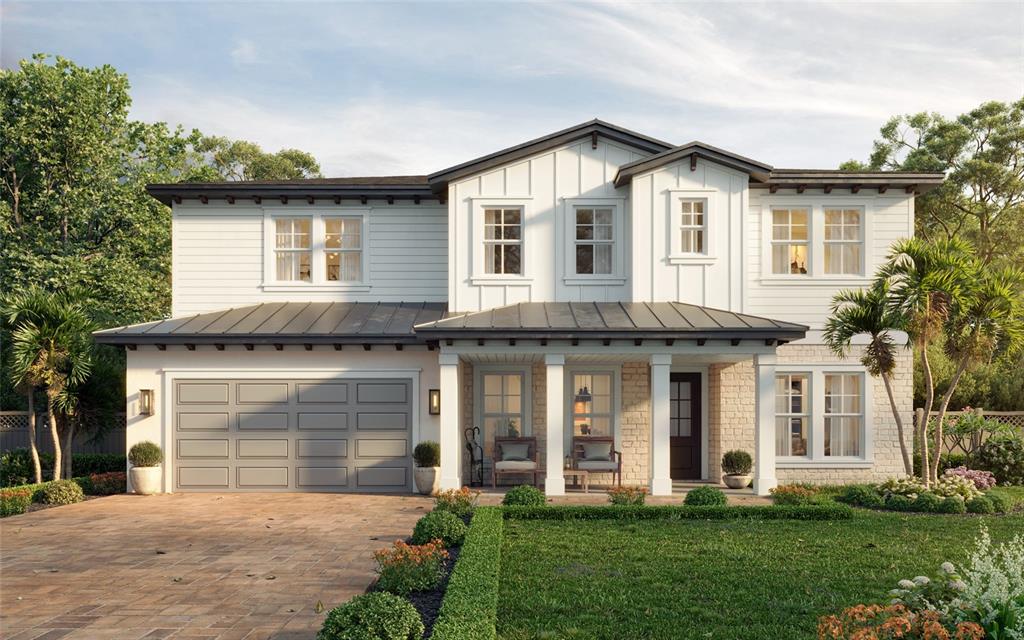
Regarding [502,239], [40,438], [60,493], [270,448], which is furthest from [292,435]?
[40,438]

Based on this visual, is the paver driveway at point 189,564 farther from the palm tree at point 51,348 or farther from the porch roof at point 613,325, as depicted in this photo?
the porch roof at point 613,325

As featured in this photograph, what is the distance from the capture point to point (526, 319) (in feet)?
50.3

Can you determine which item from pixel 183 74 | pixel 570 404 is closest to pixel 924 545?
pixel 570 404

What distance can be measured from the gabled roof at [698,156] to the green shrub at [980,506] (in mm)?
7089

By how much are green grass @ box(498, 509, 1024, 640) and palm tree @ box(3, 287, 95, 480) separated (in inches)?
386

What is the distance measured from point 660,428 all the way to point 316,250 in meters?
8.44

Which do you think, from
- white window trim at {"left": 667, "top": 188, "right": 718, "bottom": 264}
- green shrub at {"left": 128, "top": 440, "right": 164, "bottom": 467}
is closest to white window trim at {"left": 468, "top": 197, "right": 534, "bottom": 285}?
white window trim at {"left": 667, "top": 188, "right": 718, "bottom": 264}

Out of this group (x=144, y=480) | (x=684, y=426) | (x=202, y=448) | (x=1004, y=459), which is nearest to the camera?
(x=144, y=480)

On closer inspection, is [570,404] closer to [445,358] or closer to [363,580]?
[445,358]

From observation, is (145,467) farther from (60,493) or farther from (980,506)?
(980,506)

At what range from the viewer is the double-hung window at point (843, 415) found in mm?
17172

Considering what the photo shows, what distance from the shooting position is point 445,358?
49.2 ft

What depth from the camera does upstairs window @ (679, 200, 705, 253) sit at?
16.5 metres

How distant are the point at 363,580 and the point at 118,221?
18964mm
